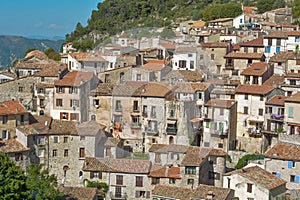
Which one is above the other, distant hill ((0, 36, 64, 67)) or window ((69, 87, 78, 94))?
distant hill ((0, 36, 64, 67))

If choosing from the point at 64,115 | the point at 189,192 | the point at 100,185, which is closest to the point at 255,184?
the point at 189,192

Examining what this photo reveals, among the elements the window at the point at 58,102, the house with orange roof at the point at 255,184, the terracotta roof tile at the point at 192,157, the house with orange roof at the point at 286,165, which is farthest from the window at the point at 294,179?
the window at the point at 58,102

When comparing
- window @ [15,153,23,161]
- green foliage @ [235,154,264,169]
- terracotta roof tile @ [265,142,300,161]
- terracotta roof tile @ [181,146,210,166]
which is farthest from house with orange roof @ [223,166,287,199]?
window @ [15,153,23,161]

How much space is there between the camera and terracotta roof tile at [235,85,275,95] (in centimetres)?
1989

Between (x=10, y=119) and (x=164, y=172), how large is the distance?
596 cm

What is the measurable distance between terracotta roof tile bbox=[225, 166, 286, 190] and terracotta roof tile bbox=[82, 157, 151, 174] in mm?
3105

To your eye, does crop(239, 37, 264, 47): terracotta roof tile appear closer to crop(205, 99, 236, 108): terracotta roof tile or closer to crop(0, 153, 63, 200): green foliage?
crop(205, 99, 236, 108): terracotta roof tile

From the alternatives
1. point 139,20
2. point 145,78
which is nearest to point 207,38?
point 145,78

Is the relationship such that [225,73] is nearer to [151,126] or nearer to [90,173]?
[151,126]

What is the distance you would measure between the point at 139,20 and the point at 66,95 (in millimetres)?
28186

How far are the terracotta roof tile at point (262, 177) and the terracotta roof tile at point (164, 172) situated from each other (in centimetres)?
204

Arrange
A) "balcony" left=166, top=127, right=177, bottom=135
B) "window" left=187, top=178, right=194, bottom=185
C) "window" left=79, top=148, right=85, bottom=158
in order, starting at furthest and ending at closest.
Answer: "window" left=79, top=148, right=85, bottom=158
"balcony" left=166, top=127, right=177, bottom=135
"window" left=187, top=178, right=194, bottom=185

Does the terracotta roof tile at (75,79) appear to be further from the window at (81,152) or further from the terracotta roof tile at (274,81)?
the terracotta roof tile at (274,81)

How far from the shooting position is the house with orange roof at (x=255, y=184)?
618 inches
